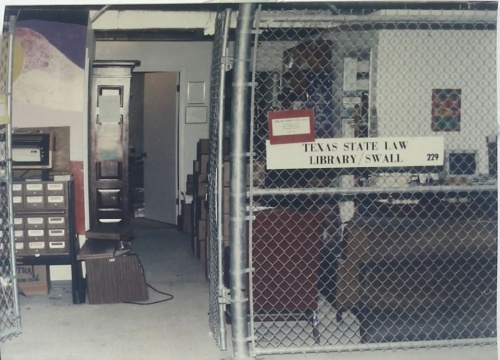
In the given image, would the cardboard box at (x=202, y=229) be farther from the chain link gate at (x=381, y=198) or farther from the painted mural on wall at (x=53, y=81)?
the chain link gate at (x=381, y=198)

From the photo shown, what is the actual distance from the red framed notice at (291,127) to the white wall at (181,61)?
5616 millimetres

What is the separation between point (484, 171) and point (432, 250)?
2.30 meters

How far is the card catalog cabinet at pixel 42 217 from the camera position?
17.4 feet

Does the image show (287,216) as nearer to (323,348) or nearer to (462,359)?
(323,348)

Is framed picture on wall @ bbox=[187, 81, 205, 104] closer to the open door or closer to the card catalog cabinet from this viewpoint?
the open door

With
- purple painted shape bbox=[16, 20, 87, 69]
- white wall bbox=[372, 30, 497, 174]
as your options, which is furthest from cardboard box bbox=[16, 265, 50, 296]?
white wall bbox=[372, 30, 497, 174]

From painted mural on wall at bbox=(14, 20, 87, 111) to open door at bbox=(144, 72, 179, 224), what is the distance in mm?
3319

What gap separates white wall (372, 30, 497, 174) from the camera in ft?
20.8

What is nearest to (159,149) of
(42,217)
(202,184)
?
(202,184)

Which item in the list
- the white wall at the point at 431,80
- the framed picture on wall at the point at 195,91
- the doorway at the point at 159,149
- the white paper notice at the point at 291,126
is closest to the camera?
the white paper notice at the point at 291,126

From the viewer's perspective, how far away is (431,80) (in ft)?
21.1

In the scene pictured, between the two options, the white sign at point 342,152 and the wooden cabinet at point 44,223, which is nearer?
the white sign at point 342,152

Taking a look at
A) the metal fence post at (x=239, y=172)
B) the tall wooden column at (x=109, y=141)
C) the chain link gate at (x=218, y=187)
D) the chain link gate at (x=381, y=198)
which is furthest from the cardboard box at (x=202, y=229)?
the metal fence post at (x=239, y=172)

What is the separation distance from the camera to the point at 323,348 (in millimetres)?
3699
